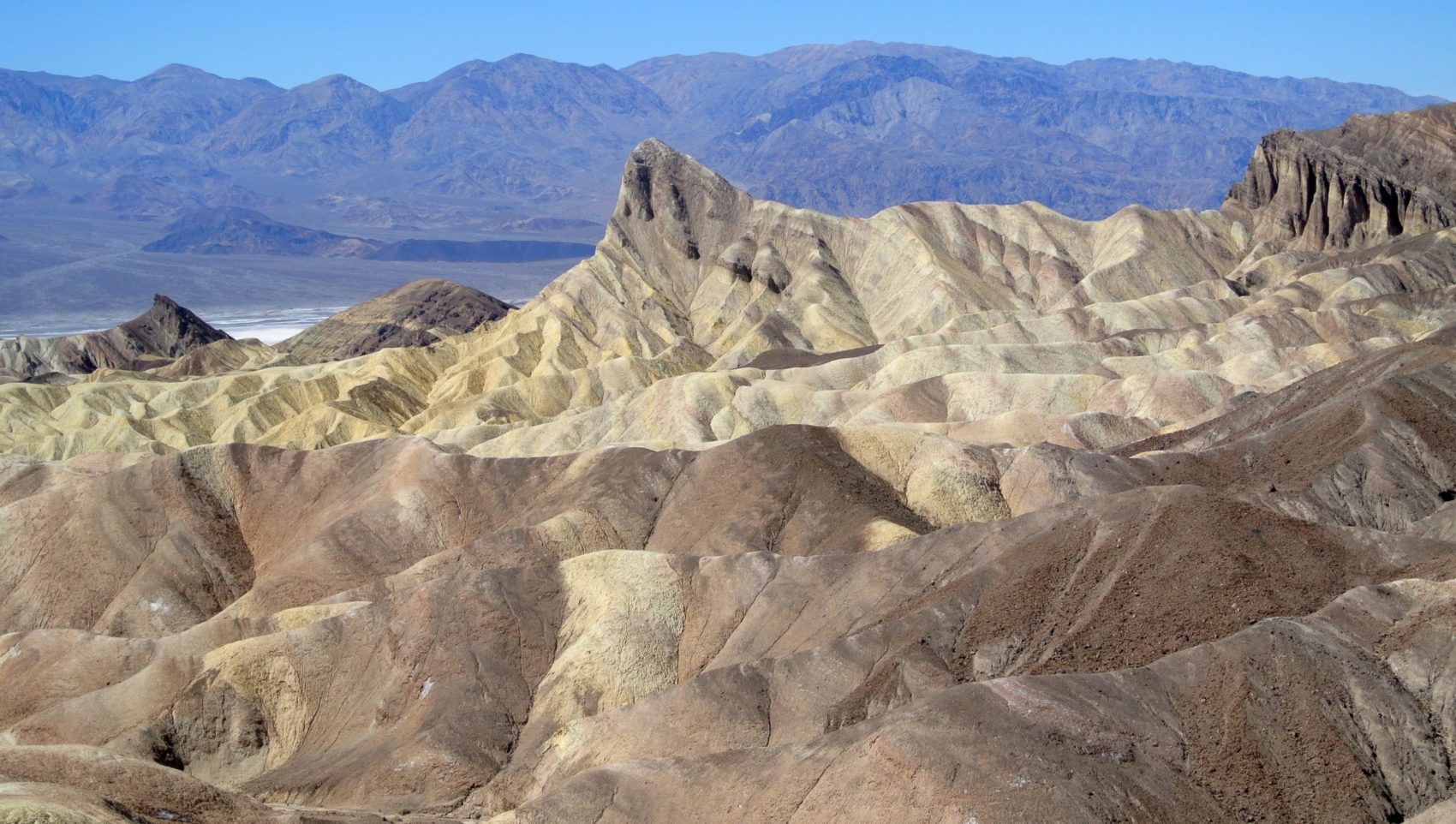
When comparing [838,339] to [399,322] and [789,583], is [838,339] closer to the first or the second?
[789,583]

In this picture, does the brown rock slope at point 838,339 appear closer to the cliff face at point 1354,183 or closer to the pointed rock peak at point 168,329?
the cliff face at point 1354,183

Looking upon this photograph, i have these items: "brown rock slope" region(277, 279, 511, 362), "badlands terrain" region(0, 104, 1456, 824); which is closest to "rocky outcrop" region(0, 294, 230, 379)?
"brown rock slope" region(277, 279, 511, 362)

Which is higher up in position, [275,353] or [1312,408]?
[1312,408]

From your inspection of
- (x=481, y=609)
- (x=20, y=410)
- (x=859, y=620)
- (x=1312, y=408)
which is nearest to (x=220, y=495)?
(x=481, y=609)

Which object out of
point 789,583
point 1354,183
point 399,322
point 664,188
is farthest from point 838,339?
point 399,322

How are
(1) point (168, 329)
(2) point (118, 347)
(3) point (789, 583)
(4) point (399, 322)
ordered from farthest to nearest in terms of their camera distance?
1. (4) point (399, 322)
2. (1) point (168, 329)
3. (2) point (118, 347)
4. (3) point (789, 583)

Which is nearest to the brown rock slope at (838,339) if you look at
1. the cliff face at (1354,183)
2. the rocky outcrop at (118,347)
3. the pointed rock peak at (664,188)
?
the pointed rock peak at (664,188)

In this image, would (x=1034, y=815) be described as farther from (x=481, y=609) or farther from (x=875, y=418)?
(x=875, y=418)
